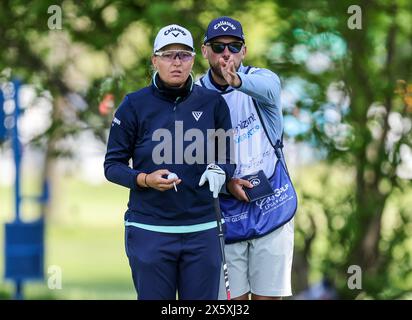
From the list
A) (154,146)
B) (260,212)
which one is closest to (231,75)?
(154,146)

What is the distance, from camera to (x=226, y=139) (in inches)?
184

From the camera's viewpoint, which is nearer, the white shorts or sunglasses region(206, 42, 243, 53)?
sunglasses region(206, 42, 243, 53)

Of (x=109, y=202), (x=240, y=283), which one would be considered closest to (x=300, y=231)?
(x=240, y=283)

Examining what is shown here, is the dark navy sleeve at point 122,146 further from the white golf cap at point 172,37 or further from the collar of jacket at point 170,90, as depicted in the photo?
the white golf cap at point 172,37

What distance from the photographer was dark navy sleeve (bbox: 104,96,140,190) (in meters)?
4.54

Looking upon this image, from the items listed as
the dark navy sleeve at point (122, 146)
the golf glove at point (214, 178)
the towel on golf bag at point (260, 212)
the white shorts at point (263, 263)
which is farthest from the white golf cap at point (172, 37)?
the white shorts at point (263, 263)

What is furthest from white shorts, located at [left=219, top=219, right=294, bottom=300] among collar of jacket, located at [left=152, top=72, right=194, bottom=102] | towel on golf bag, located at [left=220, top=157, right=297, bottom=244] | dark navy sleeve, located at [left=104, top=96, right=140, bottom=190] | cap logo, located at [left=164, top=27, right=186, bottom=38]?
cap logo, located at [left=164, top=27, right=186, bottom=38]

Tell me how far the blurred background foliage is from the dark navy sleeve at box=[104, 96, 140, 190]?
3.97 metres

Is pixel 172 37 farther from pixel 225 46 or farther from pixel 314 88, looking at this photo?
pixel 314 88

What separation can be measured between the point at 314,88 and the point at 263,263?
4.28 m

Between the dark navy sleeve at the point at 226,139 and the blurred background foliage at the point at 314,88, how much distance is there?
3.91 meters

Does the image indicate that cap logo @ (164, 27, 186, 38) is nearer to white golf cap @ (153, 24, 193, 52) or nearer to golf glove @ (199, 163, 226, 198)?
white golf cap @ (153, 24, 193, 52)

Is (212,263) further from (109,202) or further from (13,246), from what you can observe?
(109,202)

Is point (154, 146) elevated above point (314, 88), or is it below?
below
